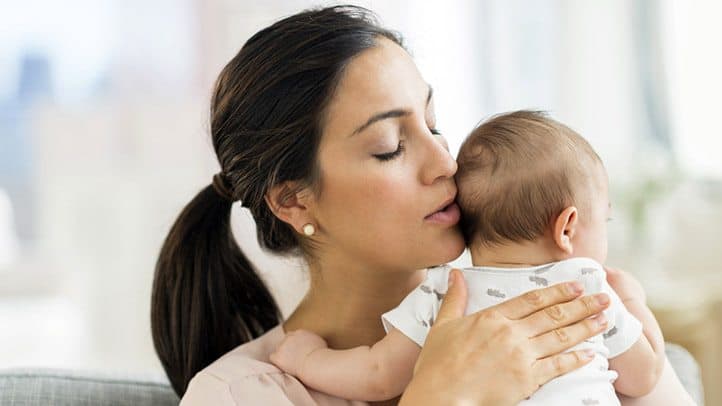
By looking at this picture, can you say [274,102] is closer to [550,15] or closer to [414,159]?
[414,159]

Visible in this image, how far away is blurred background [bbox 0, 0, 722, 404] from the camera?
464 centimetres

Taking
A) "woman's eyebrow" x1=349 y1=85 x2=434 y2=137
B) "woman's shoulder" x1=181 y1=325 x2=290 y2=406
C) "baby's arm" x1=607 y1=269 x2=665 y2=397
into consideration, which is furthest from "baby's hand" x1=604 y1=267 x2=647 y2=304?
"woman's shoulder" x1=181 y1=325 x2=290 y2=406

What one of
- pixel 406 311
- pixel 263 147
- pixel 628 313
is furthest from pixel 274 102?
pixel 628 313

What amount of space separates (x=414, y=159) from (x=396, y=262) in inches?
7.2

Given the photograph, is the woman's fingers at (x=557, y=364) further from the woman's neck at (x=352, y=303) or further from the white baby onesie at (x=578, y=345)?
the woman's neck at (x=352, y=303)

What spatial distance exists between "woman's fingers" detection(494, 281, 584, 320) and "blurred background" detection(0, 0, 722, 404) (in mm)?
2985

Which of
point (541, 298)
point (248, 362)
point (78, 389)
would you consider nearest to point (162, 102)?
point (78, 389)

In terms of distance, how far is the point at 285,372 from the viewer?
6.01 ft

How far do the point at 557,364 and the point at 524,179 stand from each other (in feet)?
0.93

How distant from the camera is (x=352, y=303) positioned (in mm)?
1941

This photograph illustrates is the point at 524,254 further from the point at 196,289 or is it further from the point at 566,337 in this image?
the point at 196,289

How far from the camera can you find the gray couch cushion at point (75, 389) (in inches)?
74.3

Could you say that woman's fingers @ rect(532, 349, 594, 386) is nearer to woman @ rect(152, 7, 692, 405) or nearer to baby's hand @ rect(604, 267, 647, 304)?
woman @ rect(152, 7, 692, 405)

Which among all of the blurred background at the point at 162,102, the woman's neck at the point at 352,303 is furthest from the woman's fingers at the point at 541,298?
the blurred background at the point at 162,102
